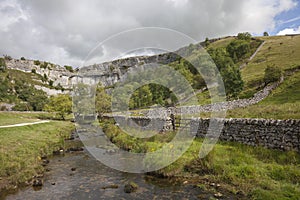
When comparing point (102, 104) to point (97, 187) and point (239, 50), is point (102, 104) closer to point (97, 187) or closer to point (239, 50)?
point (97, 187)

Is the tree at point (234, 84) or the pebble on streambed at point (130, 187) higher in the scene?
the tree at point (234, 84)

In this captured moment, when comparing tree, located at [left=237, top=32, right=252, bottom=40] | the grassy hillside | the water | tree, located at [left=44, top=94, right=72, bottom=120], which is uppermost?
tree, located at [left=237, top=32, right=252, bottom=40]

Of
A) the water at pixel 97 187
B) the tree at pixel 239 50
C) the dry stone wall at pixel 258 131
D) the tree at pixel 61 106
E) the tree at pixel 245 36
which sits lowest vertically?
the water at pixel 97 187

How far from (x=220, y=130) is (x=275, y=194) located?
896cm

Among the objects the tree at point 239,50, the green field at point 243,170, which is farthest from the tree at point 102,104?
the tree at point 239,50

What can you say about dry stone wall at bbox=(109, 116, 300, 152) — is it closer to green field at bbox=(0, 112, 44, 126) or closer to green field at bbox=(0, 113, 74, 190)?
green field at bbox=(0, 113, 74, 190)

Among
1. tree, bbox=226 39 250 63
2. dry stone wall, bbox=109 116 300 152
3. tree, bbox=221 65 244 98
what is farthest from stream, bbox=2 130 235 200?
tree, bbox=226 39 250 63

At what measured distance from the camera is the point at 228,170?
12406 mm

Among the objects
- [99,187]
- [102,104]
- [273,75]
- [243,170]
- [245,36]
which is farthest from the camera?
[245,36]

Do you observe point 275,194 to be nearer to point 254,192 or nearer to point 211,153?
point 254,192

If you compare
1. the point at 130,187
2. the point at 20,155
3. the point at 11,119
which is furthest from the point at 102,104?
the point at 130,187

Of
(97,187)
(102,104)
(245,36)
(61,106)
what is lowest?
(97,187)

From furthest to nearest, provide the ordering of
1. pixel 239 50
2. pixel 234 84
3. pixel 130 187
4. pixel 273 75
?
pixel 239 50 < pixel 234 84 < pixel 273 75 < pixel 130 187

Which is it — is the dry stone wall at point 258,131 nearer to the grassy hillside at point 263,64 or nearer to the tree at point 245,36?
the grassy hillside at point 263,64
